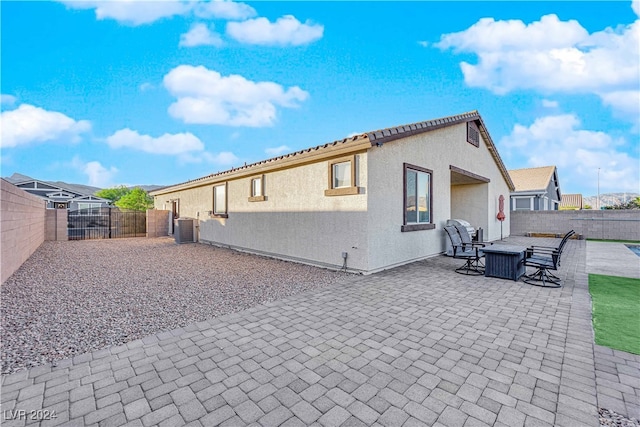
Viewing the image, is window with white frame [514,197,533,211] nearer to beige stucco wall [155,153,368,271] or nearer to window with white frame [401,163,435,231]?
window with white frame [401,163,435,231]

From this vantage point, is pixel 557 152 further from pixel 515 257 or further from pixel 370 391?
pixel 370 391

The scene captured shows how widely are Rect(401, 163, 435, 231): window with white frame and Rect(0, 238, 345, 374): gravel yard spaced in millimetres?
2941

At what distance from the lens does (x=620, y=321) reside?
13.0 feet

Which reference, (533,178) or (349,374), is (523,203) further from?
(349,374)

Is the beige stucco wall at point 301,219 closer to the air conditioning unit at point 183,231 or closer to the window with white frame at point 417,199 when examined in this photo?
the window with white frame at point 417,199

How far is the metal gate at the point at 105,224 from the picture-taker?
54.0 ft

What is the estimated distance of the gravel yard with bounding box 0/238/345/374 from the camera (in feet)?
11.1

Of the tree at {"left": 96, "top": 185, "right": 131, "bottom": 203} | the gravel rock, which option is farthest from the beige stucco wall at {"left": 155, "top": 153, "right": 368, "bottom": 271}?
the tree at {"left": 96, "top": 185, "right": 131, "bottom": 203}

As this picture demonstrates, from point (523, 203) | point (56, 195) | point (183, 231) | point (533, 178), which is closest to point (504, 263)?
point (183, 231)

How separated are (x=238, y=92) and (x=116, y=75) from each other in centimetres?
565

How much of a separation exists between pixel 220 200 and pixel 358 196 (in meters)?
8.42

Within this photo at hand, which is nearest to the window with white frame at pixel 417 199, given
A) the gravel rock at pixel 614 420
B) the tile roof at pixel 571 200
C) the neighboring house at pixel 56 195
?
the gravel rock at pixel 614 420

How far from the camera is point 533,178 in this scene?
23938mm

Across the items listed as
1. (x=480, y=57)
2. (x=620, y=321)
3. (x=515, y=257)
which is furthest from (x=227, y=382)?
(x=480, y=57)
